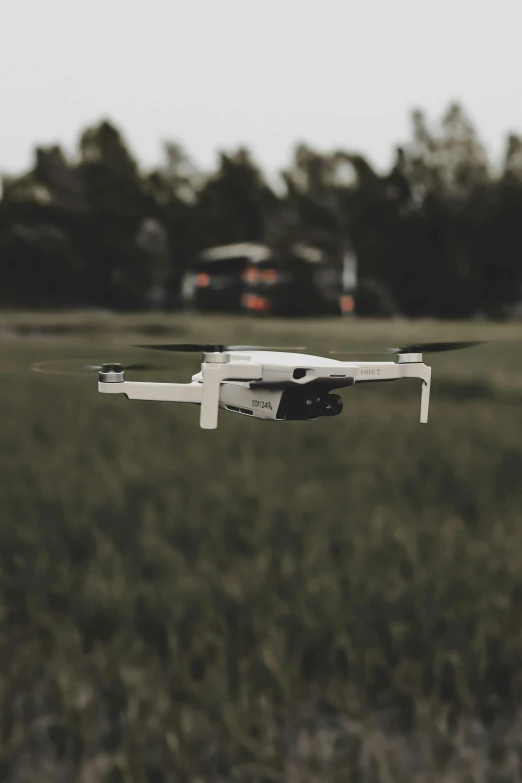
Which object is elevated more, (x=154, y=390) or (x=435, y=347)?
(x=435, y=347)

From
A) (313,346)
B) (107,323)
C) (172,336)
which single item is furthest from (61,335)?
(313,346)

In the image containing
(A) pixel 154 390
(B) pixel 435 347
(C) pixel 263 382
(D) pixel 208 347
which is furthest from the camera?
(B) pixel 435 347

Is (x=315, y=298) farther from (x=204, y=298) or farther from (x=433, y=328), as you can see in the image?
(x=433, y=328)

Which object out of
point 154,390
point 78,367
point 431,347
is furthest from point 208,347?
point 431,347

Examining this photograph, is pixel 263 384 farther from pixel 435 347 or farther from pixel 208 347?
pixel 435 347

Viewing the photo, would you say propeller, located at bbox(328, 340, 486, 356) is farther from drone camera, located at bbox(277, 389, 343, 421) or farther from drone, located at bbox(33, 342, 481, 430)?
drone camera, located at bbox(277, 389, 343, 421)

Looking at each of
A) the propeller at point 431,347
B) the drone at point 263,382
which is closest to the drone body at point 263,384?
the drone at point 263,382

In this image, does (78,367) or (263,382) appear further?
(78,367)
